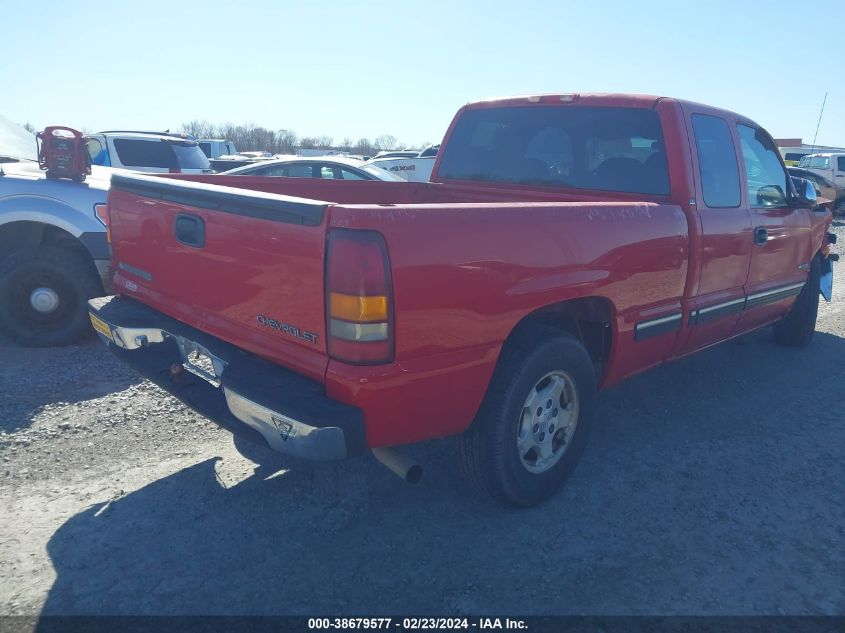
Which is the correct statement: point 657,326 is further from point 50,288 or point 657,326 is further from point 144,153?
point 144,153

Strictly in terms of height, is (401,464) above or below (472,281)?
below

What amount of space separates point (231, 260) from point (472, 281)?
104 cm

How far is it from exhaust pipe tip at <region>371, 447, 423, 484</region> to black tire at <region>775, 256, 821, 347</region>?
4599 millimetres

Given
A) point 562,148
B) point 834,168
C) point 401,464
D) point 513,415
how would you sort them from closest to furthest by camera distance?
1. point 401,464
2. point 513,415
3. point 562,148
4. point 834,168

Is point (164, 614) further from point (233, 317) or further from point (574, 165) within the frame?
point (574, 165)

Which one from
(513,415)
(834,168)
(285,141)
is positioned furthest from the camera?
(285,141)

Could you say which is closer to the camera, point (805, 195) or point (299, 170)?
point (805, 195)

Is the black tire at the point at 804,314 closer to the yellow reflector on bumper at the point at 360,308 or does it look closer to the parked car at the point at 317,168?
the yellow reflector on bumper at the point at 360,308

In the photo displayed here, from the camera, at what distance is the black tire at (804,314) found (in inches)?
233

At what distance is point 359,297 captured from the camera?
2.29 metres

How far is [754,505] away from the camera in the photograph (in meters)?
3.37

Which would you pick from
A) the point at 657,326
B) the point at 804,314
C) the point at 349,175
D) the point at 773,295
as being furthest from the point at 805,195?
the point at 349,175

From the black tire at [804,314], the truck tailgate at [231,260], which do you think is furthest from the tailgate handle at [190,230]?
the black tire at [804,314]

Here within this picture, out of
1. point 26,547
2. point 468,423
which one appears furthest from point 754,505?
point 26,547
